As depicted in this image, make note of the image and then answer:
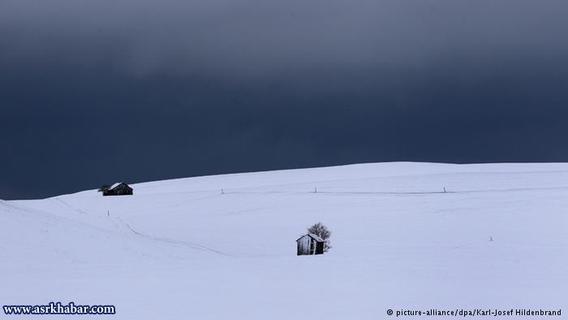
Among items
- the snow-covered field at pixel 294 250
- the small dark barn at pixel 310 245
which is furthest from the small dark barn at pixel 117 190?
the small dark barn at pixel 310 245

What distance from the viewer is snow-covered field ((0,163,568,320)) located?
2267 centimetres

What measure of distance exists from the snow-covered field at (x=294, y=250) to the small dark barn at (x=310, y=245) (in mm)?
643

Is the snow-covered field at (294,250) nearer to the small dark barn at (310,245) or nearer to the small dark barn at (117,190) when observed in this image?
the small dark barn at (310,245)

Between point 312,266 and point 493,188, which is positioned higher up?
point 493,188

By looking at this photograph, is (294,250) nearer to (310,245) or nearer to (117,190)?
(310,245)

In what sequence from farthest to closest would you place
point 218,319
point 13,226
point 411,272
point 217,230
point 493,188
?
point 493,188
point 217,230
point 13,226
point 411,272
point 218,319

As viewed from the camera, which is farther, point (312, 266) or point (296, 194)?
point (296, 194)

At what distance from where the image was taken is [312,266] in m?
31.1

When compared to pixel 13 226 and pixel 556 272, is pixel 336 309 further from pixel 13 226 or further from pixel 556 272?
pixel 13 226

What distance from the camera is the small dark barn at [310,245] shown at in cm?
A: 3906

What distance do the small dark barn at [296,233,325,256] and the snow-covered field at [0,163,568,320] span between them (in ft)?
2.11

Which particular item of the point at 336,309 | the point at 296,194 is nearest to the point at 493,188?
the point at 296,194

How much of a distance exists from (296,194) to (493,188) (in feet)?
43.7

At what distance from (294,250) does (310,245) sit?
6.84ft
